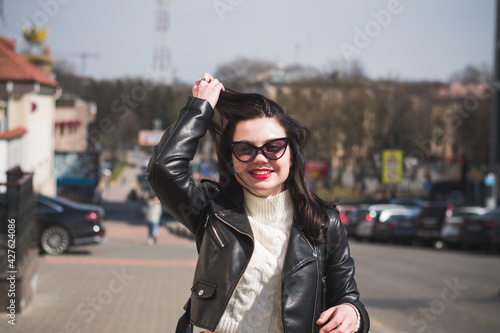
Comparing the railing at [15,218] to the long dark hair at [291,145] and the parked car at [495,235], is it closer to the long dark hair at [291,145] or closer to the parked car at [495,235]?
the long dark hair at [291,145]

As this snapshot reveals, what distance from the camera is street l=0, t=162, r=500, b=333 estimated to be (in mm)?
8538

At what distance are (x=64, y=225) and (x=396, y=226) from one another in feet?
48.9

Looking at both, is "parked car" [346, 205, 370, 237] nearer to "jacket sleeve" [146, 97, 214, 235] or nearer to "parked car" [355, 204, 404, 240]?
"parked car" [355, 204, 404, 240]

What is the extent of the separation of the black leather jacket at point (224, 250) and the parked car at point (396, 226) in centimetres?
2527

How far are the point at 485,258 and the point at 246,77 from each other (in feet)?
57.4

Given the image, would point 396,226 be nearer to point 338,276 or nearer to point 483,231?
point 483,231

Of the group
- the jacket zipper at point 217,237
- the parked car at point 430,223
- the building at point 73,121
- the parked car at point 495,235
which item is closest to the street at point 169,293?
the parked car at point 495,235

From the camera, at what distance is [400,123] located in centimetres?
5522

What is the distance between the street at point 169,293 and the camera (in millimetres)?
8538

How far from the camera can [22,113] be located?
25.7 metres

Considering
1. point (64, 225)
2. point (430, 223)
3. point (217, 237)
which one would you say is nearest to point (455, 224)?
point (430, 223)

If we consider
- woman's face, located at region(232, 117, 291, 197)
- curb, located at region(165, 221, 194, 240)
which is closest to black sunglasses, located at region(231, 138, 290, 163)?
woman's face, located at region(232, 117, 291, 197)

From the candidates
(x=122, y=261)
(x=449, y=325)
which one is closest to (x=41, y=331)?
(x=449, y=325)

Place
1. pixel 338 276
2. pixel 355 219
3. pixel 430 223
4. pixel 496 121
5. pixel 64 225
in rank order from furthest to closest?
pixel 496 121 → pixel 355 219 → pixel 430 223 → pixel 64 225 → pixel 338 276
